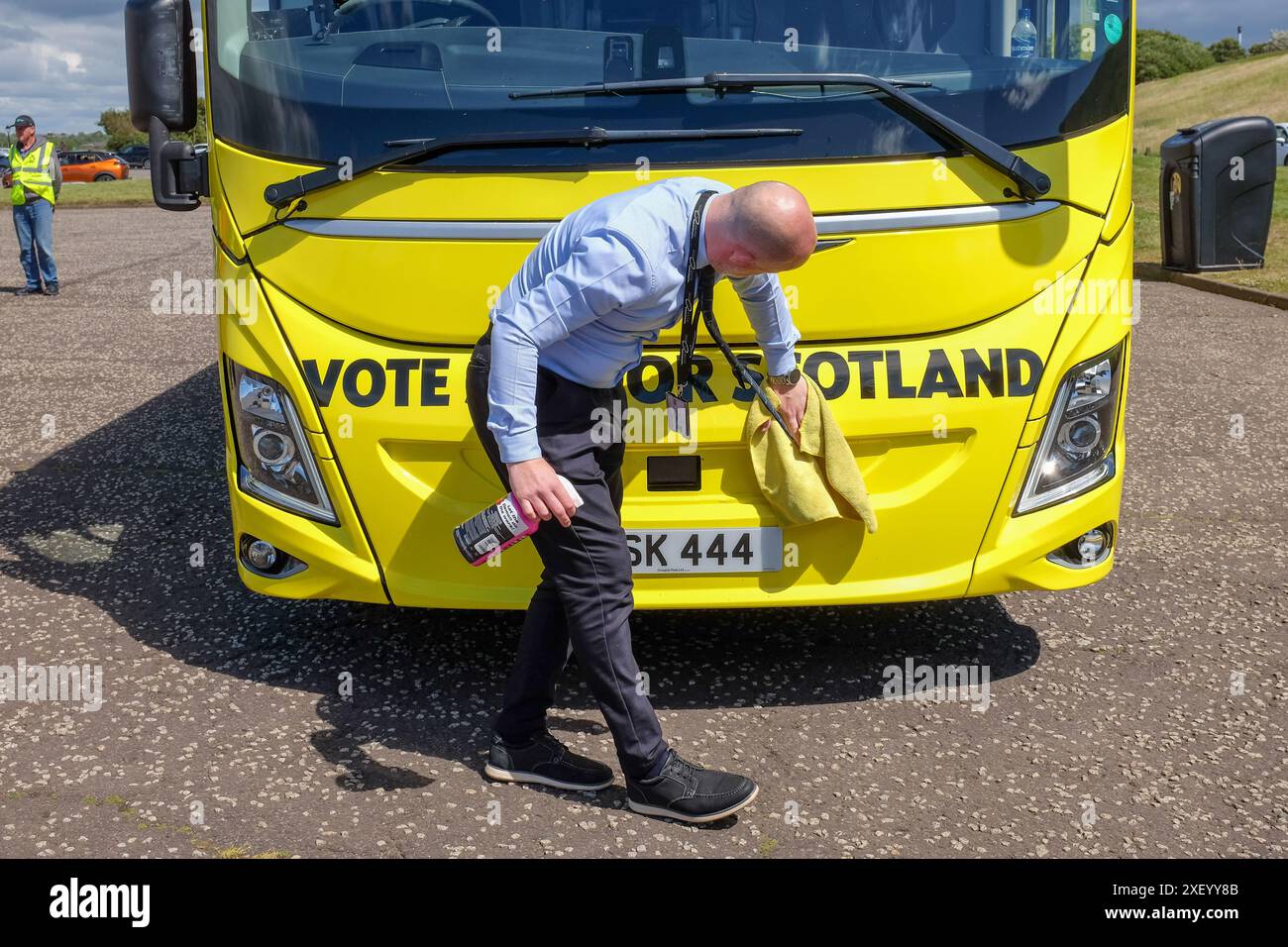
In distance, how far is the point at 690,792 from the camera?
135 inches

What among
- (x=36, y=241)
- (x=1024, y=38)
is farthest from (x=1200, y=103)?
(x=1024, y=38)

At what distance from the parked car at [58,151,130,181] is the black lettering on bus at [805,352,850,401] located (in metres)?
49.9

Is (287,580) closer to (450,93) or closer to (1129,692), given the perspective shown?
(450,93)

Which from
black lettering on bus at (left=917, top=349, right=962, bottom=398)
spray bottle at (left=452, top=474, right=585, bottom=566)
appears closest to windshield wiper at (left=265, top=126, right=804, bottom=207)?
black lettering on bus at (left=917, top=349, right=962, bottom=398)

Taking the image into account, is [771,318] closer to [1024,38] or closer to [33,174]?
[1024,38]

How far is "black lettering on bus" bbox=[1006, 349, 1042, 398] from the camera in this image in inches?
149

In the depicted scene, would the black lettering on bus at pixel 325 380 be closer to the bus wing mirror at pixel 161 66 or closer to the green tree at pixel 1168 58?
the bus wing mirror at pixel 161 66

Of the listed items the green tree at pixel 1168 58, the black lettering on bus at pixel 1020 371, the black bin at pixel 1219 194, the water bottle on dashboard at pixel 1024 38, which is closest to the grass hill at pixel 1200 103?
the green tree at pixel 1168 58

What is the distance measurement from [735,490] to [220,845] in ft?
5.39

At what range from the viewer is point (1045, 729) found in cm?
394

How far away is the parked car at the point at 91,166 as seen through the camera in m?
48.6

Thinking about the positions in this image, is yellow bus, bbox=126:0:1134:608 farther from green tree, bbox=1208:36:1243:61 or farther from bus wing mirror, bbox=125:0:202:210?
green tree, bbox=1208:36:1243:61

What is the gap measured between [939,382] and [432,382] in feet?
4.66
